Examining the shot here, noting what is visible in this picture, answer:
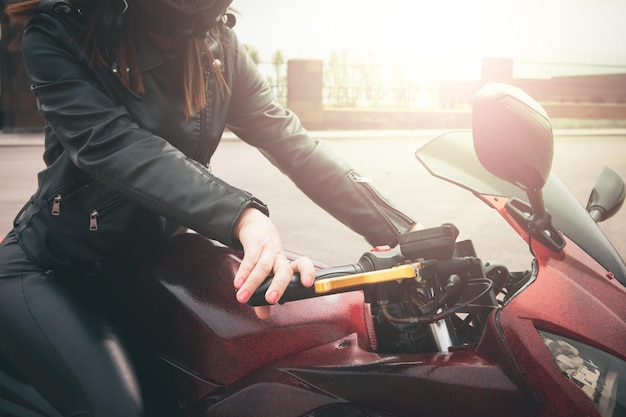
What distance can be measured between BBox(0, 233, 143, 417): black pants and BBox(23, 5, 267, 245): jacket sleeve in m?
0.30

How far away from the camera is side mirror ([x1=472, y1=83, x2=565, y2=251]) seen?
43.6 inches

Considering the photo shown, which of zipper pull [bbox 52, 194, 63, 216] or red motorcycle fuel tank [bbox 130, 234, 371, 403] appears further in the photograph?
zipper pull [bbox 52, 194, 63, 216]

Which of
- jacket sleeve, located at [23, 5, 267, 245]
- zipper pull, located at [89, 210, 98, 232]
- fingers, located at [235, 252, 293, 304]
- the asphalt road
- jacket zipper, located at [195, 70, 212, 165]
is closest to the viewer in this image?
fingers, located at [235, 252, 293, 304]

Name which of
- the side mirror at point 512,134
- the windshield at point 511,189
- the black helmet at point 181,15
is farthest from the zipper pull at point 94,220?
the side mirror at point 512,134

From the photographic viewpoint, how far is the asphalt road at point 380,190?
5750mm

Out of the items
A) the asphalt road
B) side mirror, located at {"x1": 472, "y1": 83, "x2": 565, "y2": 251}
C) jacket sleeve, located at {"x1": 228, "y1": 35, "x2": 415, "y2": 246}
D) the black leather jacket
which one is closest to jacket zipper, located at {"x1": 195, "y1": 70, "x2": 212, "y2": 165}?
the black leather jacket

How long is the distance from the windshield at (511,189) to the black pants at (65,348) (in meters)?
0.82

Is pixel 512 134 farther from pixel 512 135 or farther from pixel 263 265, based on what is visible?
pixel 263 265

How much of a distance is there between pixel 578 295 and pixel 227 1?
93 cm

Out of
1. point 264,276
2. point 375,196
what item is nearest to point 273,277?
point 264,276

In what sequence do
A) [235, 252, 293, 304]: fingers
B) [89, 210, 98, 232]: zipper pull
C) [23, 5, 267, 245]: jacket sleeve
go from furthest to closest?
1. [89, 210, 98, 232]: zipper pull
2. [23, 5, 267, 245]: jacket sleeve
3. [235, 252, 293, 304]: fingers

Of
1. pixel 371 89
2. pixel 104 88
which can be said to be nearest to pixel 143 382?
pixel 104 88

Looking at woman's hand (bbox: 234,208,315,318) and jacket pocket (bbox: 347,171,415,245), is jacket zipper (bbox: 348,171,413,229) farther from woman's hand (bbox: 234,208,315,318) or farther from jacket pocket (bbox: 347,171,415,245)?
woman's hand (bbox: 234,208,315,318)

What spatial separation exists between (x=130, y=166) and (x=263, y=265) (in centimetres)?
44
